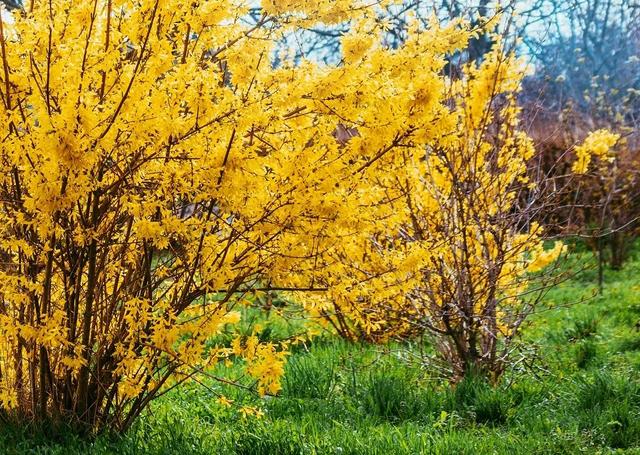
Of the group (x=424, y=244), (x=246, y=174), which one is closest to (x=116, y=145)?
(x=246, y=174)

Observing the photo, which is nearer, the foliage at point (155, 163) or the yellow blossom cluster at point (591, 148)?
the foliage at point (155, 163)

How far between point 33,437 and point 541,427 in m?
2.61

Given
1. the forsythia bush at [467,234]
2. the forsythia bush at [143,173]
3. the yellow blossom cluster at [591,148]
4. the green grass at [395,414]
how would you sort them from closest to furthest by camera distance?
the forsythia bush at [143,173]
the green grass at [395,414]
the forsythia bush at [467,234]
the yellow blossom cluster at [591,148]

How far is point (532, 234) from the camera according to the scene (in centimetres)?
490

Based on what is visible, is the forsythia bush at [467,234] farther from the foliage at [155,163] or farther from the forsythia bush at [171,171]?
the foliage at [155,163]

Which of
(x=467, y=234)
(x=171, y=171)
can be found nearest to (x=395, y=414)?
(x=467, y=234)

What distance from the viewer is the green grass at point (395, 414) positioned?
355cm

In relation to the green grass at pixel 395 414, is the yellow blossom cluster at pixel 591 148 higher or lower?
higher

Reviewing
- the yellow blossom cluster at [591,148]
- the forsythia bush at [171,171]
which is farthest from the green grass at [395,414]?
the yellow blossom cluster at [591,148]

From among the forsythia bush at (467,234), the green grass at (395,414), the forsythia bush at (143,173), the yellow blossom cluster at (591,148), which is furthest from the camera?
the yellow blossom cluster at (591,148)

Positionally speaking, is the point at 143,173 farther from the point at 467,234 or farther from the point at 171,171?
the point at 467,234

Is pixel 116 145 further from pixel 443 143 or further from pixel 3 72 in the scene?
pixel 443 143

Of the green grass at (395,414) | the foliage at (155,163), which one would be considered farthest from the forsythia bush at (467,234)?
→ the foliage at (155,163)

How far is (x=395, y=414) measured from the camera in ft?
14.4
